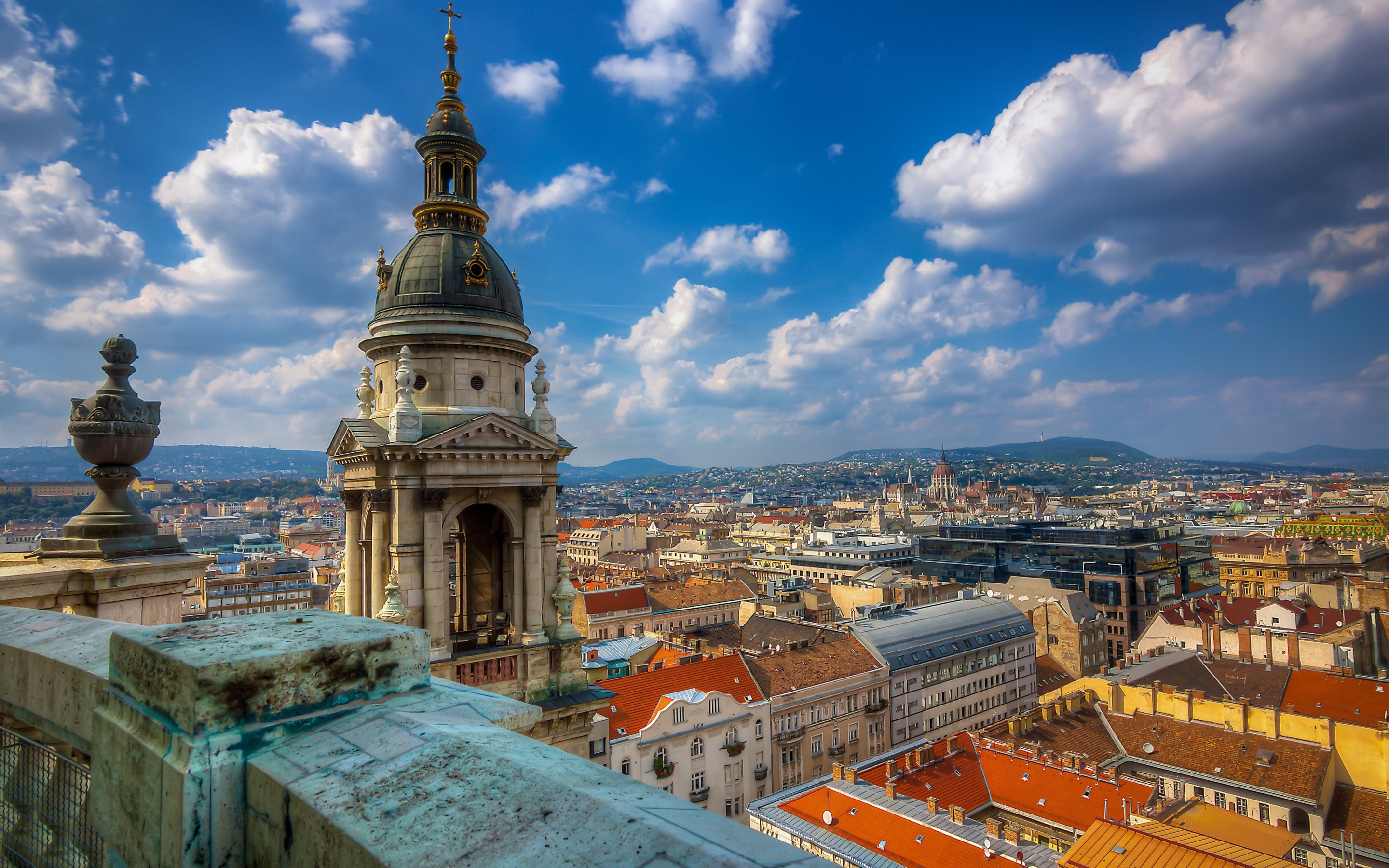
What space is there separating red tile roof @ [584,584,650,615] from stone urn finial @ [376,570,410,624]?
61957 mm

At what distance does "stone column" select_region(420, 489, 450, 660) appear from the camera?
54.9 feet

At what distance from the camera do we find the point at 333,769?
2.81 meters

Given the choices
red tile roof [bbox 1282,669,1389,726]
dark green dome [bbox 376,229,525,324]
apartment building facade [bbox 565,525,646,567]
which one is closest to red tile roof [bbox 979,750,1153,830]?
red tile roof [bbox 1282,669,1389,726]

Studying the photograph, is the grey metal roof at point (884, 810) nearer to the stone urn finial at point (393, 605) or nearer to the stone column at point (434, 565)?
the stone column at point (434, 565)

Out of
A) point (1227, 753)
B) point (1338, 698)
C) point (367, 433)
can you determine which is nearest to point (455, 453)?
point (367, 433)

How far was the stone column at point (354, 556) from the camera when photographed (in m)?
18.3

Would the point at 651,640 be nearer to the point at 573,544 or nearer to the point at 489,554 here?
the point at 489,554

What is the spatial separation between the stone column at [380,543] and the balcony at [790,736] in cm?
3484

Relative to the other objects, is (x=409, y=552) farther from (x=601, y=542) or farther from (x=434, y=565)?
(x=601, y=542)

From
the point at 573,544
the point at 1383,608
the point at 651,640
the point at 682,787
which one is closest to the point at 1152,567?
the point at 1383,608

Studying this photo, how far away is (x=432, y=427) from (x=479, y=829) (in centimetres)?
1567

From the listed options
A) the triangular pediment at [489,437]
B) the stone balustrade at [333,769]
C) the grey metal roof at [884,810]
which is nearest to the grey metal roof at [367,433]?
the triangular pediment at [489,437]

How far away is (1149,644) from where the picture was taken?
69.2 metres

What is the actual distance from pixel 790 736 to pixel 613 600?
36373 millimetres
